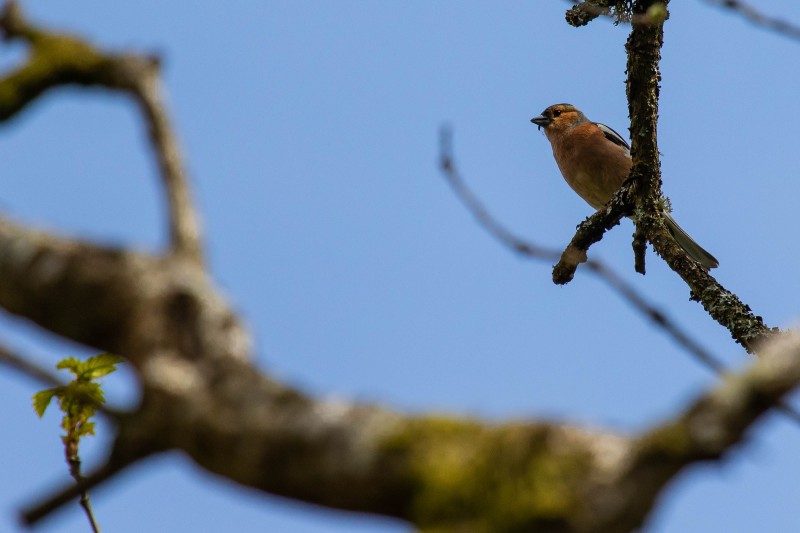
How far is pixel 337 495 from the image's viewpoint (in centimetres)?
189

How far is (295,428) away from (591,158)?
9.52 meters

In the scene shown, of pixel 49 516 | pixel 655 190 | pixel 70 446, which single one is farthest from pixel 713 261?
pixel 49 516

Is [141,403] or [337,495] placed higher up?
[141,403]

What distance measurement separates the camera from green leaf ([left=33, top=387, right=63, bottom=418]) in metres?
2.90

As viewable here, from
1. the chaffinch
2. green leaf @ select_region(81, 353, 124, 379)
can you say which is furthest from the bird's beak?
green leaf @ select_region(81, 353, 124, 379)

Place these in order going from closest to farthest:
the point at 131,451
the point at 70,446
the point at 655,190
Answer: the point at 131,451 → the point at 70,446 → the point at 655,190

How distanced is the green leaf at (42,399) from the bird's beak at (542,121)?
10.2 metres

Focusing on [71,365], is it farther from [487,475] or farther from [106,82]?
[487,475]

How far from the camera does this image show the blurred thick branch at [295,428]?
177cm

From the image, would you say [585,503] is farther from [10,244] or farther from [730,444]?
[10,244]

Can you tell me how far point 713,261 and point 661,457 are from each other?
8.15m

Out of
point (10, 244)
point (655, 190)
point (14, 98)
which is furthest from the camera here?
point (655, 190)

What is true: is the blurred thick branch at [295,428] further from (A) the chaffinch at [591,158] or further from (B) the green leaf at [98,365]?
(A) the chaffinch at [591,158]

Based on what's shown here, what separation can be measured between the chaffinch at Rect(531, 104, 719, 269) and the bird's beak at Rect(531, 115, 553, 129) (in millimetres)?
221
